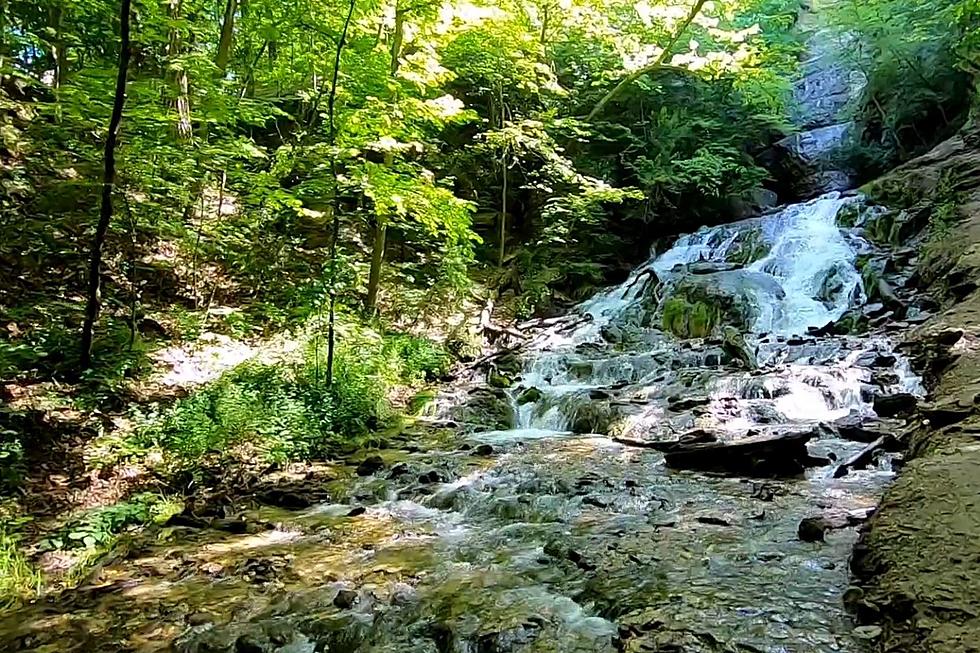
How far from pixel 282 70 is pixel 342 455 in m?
7.07

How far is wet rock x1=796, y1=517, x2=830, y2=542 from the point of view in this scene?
404 cm

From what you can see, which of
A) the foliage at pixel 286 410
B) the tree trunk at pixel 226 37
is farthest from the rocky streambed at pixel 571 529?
the tree trunk at pixel 226 37

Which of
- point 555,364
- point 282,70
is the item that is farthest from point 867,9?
point 282,70

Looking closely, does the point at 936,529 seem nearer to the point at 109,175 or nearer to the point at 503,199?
the point at 109,175

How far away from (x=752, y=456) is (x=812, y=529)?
1.93 meters

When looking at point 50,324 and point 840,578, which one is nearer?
point 840,578

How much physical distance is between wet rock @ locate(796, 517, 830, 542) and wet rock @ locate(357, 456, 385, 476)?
3.92 m

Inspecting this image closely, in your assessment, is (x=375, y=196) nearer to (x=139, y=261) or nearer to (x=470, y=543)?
(x=139, y=261)

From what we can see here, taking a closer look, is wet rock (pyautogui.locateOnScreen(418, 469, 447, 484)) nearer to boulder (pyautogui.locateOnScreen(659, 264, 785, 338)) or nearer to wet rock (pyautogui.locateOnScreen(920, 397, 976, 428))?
wet rock (pyautogui.locateOnScreen(920, 397, 976, 428))

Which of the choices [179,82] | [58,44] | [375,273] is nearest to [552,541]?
[375,273]

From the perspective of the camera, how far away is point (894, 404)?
23.4 ft

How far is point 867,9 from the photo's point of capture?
15859mm

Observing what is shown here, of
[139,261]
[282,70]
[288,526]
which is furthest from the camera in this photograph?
[282,70]

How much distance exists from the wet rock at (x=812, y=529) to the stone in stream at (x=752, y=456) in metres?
1.63
